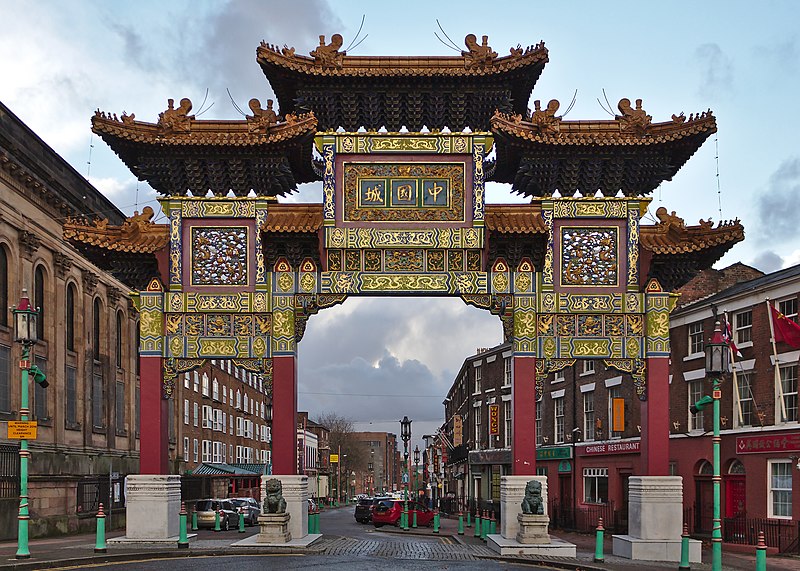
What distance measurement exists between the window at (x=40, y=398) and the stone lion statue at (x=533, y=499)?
20.7 m

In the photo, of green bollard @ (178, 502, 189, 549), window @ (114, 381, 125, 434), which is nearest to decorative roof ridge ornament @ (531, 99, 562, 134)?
green bollard @ (178, 502, 189, 549)

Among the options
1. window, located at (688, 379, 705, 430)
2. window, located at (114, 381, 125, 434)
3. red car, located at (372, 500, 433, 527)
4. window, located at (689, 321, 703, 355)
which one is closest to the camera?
window, located at (688, 379, 705, 430)

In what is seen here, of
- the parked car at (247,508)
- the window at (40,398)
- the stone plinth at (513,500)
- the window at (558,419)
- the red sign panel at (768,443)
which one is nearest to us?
the stone plinth at (513,500)

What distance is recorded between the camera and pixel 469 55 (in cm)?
2800

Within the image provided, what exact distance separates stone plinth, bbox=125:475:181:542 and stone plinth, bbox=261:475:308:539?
9.28ft

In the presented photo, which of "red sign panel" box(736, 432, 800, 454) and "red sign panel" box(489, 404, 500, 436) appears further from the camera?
"red sign panel" box(489, 404, 500, 436)

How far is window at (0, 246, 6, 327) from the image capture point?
34.3m

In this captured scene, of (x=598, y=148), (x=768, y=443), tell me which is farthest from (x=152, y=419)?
(x=768, y=443)

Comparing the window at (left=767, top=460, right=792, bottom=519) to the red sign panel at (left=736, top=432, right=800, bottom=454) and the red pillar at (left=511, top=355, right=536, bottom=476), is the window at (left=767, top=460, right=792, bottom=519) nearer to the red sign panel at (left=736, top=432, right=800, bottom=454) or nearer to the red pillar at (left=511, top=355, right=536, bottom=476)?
the red sign panel at (left=736, top=432, right=800, bottom=454)

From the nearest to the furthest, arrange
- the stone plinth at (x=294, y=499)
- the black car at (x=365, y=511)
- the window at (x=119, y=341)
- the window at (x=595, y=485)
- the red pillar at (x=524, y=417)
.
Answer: the stone plinth at (x=294, y=499) < the red pillar at (x=524, y=417) < the window at (x=595, y=485) < the window at (x=119, y=341) < the black car at (x=365, y=511)

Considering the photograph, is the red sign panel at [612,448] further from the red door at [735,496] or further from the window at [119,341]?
the window at [119,341]

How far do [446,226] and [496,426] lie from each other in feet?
99.4

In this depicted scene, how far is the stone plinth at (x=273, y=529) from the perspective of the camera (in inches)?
1027

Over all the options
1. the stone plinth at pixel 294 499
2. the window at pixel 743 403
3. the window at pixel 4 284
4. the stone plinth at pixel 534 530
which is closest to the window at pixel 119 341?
the window at pixel 4 284
